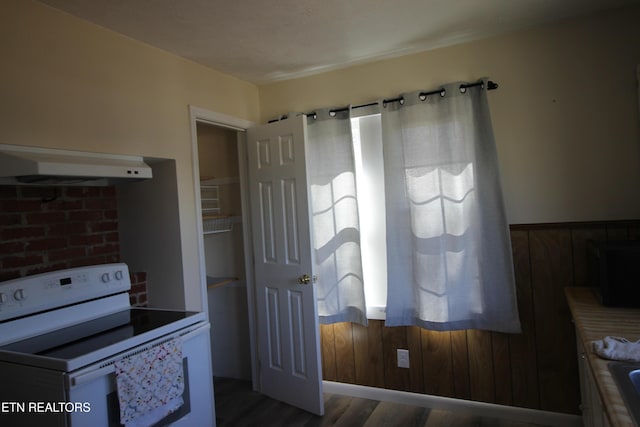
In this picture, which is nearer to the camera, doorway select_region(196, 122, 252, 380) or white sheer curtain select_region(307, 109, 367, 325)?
white sheer curtain select_region(307, 109, 367, 325)

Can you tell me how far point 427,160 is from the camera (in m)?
2.47

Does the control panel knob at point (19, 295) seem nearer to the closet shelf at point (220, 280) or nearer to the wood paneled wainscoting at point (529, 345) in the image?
the closet shelf at point (220, 280)

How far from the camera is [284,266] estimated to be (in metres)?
2.71

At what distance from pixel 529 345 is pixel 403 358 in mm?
776

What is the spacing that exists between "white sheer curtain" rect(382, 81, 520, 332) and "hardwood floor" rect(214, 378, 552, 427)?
0.57m

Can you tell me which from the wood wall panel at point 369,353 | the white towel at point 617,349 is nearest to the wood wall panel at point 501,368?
the wood wall panel at point 369,353

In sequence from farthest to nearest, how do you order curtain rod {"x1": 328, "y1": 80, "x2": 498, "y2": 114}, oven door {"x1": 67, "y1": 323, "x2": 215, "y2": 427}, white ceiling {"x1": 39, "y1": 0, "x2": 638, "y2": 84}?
curtain rod {"x1": 328, "y1": 80, "x2": 498, "y2": 114} → white ceiling {"x1": 39, "y1": 0, "x2": 638, "y2": 84} → oven door {"x1": 67, "y1": 323, "x2": 215, "y2": 427}

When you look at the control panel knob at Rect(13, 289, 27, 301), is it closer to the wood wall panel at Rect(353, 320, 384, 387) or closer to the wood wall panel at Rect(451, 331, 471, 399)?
the wood wall panel at Rect(353, 320, 384, 387)

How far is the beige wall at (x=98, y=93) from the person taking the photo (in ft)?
5.29

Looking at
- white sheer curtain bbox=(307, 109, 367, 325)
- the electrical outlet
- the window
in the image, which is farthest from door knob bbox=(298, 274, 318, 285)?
the electrical outlet

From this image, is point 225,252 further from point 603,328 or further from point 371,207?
point 603,328

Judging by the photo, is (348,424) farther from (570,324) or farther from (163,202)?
(163,202)

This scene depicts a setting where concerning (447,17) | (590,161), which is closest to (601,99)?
(590,161)

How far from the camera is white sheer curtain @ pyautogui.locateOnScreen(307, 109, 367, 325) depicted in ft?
8.82
